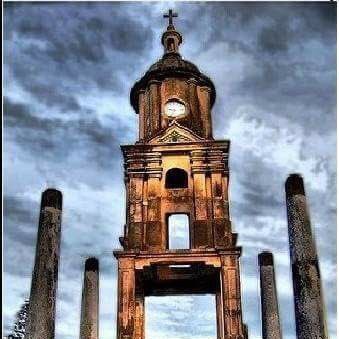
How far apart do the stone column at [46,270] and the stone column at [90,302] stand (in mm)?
5691

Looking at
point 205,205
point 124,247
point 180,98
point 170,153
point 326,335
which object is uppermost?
point 180,98

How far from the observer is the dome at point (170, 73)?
2133 centimetres

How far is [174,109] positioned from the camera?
2070 cm

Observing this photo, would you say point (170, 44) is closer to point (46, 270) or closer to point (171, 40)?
point (171, 40)

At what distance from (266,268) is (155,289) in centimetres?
376

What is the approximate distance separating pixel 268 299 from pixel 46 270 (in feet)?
28.0

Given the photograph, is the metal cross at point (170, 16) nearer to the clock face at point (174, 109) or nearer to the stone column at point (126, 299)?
the clock face at point (174, 109)

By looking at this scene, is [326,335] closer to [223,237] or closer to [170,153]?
[223,237]

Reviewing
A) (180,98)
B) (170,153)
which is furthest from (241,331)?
(180,98)

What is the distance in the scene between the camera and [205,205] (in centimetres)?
1848

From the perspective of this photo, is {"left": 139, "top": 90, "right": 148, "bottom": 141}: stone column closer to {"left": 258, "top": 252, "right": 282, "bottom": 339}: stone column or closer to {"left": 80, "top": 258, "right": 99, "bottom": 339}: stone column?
{"left": 80, "top": 258, "right": 99, "bottom": 339}: stone column

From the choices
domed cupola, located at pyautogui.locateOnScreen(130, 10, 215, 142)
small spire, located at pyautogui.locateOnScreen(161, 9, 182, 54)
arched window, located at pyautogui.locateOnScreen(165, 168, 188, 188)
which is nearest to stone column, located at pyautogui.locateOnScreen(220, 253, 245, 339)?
arched window, located at pyautogui.locateOnScreen(165, 168, 188, 188)

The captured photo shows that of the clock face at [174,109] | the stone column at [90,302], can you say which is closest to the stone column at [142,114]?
the clock face at [174,109]

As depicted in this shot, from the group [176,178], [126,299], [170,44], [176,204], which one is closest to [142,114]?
[176,178]
